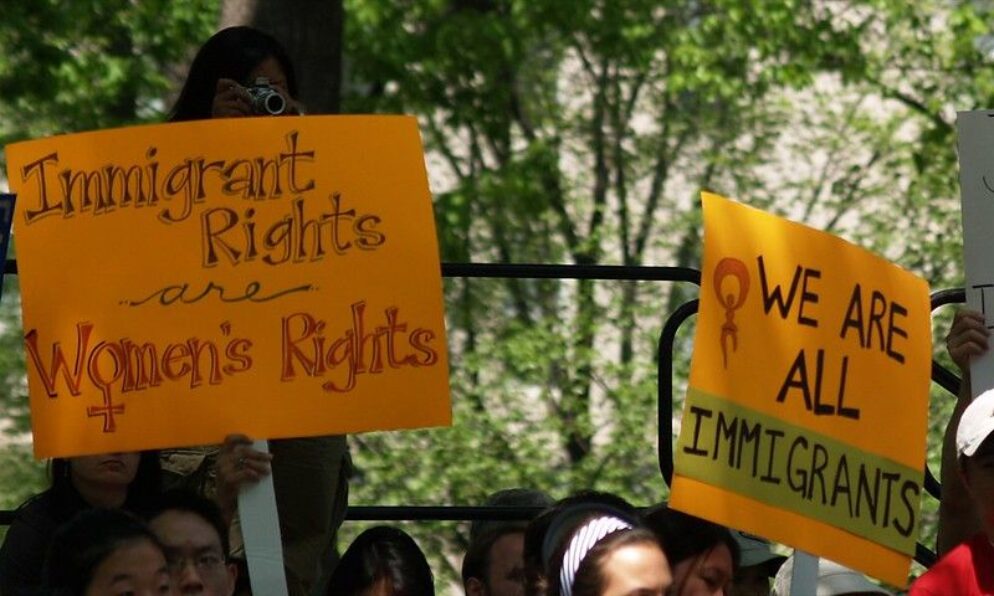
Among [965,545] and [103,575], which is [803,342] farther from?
[103,575]

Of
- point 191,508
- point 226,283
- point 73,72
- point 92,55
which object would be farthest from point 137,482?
point 92,55

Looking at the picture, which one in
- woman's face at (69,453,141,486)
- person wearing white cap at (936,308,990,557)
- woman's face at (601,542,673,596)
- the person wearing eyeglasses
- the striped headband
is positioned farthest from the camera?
person wearing white cap at (936,308,990,557)

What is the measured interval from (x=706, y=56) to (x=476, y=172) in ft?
10.5

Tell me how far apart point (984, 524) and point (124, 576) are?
5.66 ft

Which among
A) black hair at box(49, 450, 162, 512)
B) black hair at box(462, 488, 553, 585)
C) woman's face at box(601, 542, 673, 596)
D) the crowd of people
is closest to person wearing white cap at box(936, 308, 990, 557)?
the crowd of people

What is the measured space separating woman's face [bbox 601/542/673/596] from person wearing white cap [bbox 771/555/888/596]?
0.76 meters

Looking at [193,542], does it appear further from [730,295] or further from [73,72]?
[73,72]

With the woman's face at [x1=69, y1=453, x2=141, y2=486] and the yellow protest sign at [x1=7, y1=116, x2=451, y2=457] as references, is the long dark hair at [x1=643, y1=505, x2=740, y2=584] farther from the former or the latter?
the woman's face at [x1=69, y1=453, x2=141, y2=486]

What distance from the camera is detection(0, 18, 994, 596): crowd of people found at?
4520 millimetres

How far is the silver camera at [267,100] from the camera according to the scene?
525cm

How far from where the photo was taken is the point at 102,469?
497 cm

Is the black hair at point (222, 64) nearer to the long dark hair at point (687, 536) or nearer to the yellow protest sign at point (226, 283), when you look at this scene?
the yellow protest sign at point (226, 283)

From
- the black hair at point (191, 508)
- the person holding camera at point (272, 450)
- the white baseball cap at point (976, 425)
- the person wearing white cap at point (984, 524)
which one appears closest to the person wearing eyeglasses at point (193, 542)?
the black hair at point (191, 508)

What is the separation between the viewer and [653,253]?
62.7 ft
